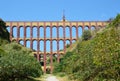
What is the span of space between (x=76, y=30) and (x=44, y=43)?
12121 mm

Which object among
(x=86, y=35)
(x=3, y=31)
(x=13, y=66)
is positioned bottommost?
(x=13, y=66)

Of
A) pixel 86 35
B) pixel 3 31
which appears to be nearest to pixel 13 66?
pixel 86 35

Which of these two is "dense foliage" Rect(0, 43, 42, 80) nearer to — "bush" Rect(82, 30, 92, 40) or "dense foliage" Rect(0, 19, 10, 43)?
"bush" Rect(82, 30, 92, 40)

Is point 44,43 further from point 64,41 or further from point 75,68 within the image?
point 75,68

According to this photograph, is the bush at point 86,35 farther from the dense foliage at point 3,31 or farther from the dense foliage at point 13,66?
the dense foliage at point 13,66

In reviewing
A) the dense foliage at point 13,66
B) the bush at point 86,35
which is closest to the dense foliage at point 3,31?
the bush at point 86,35

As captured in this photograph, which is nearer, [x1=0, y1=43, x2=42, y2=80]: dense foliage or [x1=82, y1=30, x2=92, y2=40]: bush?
[x1=0, y1=43, x2=42, y2=80]: dense foliage

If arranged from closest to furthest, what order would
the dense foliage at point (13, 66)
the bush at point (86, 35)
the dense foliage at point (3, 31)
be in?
1. the dense foliage at point (13, 66)
2. the bush at point (86, 35)
3. the dense foliage at point (3, 31)

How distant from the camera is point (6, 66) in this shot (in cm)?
3244

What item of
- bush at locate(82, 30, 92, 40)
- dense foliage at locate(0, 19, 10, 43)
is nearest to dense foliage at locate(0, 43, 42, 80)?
bush at locate(82, 30, 92, 40)

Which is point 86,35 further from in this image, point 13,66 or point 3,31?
point 13,66

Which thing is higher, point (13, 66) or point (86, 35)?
point (86, 35)

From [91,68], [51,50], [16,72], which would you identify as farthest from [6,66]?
[51,50]

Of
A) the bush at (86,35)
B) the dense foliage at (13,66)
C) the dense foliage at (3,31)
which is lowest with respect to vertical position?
the dense foliage at (13,66)
